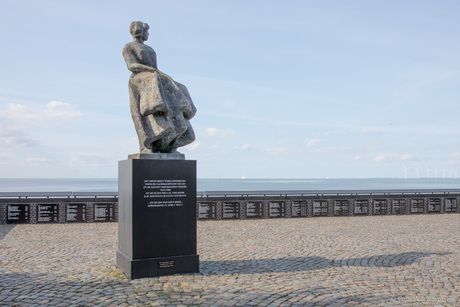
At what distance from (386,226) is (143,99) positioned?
37.1 ft

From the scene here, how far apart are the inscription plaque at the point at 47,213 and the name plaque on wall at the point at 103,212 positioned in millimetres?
1510

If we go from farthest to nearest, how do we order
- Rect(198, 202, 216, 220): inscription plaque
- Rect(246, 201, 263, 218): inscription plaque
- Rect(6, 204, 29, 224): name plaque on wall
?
Rect(246, 201, 263, 218): inscription plaque → Rect(198, 202, 216, 220): inscription plaque → Rect(6, 204, 29, 224): name plaque on wall

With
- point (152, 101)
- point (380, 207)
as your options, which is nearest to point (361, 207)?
point (380, 207)

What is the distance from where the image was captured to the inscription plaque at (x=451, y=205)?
851 inches

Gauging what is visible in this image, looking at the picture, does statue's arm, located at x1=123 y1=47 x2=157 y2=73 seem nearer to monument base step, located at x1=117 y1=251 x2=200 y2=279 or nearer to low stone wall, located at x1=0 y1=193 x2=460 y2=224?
monument base step, located at x1=117 y1=251 x2=200 y2=279

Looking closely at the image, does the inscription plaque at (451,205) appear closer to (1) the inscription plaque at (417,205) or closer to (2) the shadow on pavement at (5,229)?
(1) the inscription plaque at (417,205)

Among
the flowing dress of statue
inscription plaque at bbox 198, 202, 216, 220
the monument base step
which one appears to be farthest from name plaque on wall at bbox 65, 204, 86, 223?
the flowing dress of statue

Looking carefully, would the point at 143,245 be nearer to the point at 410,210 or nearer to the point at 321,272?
the point at 321,272

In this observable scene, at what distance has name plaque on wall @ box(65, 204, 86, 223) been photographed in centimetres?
1717

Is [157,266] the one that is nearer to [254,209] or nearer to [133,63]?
[133,63]

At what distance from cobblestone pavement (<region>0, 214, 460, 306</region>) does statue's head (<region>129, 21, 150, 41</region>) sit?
4.70 meters

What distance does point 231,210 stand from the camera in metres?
18.6

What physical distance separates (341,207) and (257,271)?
1284 cm

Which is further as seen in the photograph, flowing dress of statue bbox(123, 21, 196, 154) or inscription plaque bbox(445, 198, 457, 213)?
inscription plaque bbox(445, 198, 457, 213)
